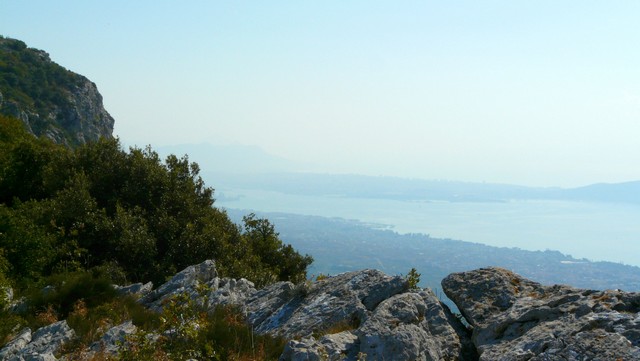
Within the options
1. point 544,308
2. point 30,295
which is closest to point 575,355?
point 544,308

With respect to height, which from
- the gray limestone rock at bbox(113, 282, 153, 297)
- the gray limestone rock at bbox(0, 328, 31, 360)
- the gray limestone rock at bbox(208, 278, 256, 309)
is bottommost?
the gray limestone rock at bbox(0, 328, 31, 360)

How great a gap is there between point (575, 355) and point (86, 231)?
18590mm

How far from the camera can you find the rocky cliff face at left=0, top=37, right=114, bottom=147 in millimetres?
78750

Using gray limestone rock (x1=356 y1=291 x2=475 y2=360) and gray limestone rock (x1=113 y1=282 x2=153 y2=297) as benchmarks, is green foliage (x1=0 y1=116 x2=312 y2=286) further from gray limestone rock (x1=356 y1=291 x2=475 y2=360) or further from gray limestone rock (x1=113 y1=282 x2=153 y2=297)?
gray limestone rock (x1=356 y1=291 x2=475 y2=360)

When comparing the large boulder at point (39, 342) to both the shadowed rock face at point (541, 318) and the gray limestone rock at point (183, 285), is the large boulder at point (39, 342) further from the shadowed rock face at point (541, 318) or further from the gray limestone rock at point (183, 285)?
the shadowed rock face at point (541, 318)

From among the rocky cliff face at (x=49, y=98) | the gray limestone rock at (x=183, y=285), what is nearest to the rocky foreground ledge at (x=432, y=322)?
the gray limestone rock at (x=183, y=285)

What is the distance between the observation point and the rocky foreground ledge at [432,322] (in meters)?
8.03

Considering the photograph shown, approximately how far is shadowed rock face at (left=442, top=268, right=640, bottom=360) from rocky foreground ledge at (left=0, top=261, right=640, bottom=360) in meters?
0.02


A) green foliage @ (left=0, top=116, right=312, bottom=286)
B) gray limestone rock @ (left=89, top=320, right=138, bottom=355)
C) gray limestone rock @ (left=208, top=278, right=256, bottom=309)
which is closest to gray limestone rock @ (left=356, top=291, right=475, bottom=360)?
gray limestone rock @ (left=89, top=320, right=138, bottom=355)

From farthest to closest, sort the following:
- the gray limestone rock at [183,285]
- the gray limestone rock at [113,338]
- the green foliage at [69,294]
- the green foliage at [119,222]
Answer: the green foliage at [119,222] < the gray limestone rock at [183,285] < the green foliage at [69,294] < the gray limestone rock at [113,338]

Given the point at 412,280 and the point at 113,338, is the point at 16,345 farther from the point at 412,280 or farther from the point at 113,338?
the point at 412,280

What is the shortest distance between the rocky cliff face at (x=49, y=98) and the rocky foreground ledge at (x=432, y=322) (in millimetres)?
70592

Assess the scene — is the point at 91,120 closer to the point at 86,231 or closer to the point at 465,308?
the point at 86,231

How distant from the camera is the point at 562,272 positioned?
19650 centimetres
